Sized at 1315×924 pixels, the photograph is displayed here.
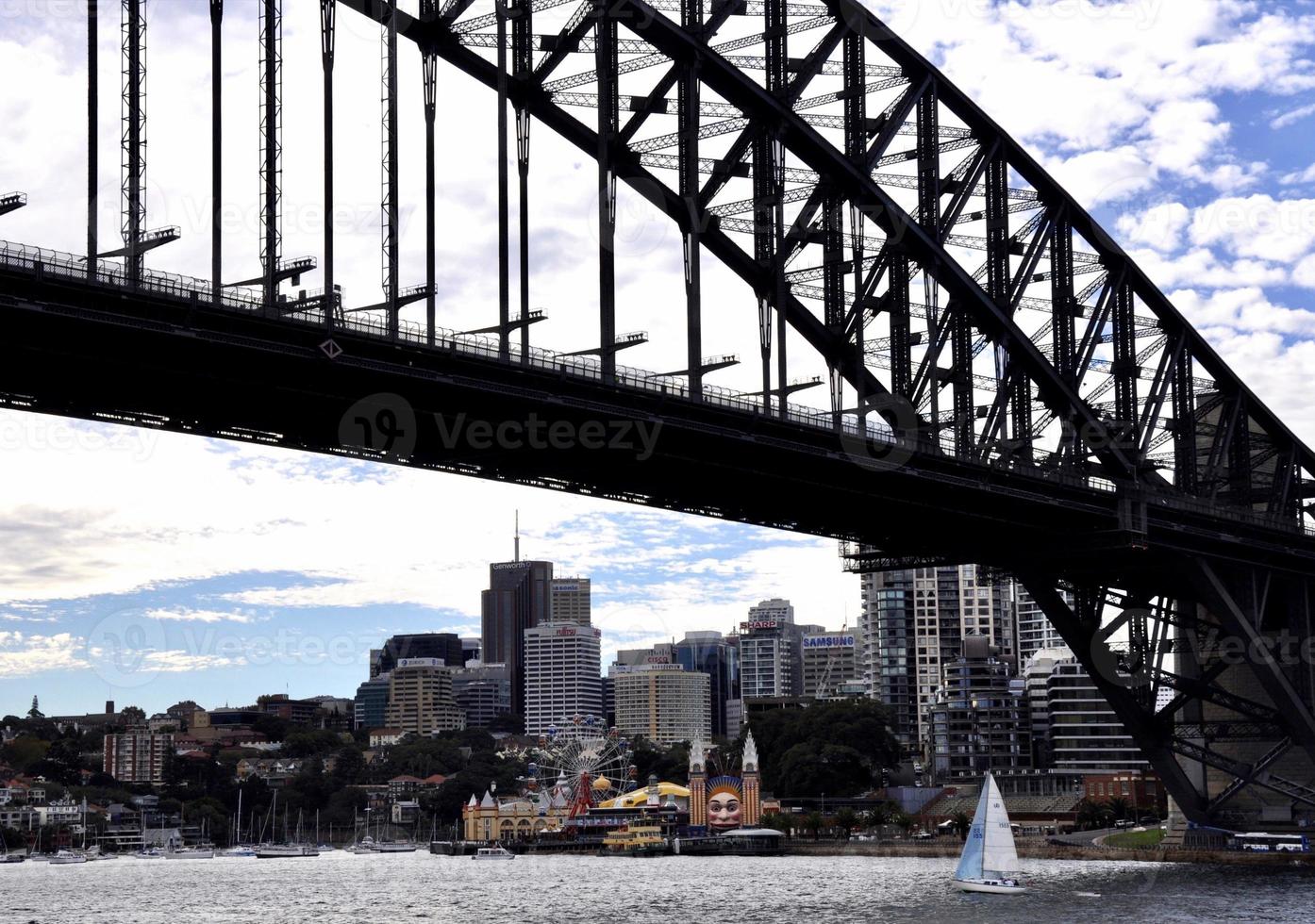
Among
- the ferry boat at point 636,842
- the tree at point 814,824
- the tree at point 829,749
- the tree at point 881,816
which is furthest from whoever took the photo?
the tree at point 829,749

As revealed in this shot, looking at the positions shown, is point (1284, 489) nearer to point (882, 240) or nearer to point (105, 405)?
point (882, 240)

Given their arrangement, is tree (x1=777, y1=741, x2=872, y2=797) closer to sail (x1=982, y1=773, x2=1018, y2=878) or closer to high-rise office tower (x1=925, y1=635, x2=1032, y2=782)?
high-rise office tower (x1=925, y1=635, x2=1032, y2=782)

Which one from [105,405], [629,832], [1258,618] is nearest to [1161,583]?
[1258,618]

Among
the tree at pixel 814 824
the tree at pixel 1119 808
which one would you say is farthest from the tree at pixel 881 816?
the tree at pixel 1119 808

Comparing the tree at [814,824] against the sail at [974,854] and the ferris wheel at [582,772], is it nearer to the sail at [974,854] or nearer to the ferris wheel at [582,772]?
the ferris wheel at [582,772]

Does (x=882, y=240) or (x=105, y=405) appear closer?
(x=105, y=405)

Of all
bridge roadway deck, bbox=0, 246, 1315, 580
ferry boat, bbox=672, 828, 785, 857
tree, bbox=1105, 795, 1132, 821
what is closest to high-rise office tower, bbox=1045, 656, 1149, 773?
tree, bbox=1105, 795, 1132, 821
